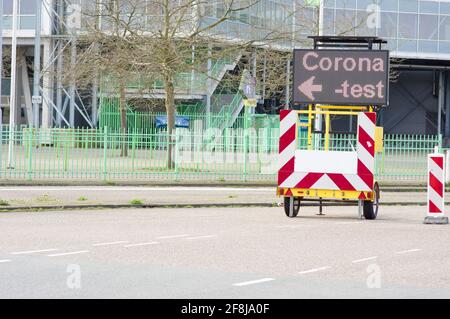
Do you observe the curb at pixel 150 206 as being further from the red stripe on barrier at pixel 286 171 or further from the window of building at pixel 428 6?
the window of building at pixel 428 6

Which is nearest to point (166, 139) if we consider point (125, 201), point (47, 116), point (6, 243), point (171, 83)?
point (171, 83)

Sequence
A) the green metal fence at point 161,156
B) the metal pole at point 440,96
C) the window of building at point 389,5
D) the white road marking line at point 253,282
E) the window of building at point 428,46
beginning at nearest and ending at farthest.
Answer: the white road marking line at point 253,282, the green metal fence at point 161,156, the window of building at point 389,5, the window of building at point 428,46, the metal pole at point 440,96

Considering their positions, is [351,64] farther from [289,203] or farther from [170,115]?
[170,115]

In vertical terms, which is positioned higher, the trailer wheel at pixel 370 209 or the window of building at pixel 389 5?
the window of building at pixel 389 5

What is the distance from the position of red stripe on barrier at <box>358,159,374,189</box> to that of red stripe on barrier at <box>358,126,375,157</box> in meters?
0.29

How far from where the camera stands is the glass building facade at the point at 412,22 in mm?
67938

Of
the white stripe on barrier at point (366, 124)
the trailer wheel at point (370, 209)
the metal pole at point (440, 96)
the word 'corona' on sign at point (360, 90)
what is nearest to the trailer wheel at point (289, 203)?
the trailer wheel at point (370, 209)

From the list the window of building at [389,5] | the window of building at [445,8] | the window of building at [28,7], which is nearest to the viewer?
the window of building at [28,7]

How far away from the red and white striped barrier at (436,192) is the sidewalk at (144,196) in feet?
17.9

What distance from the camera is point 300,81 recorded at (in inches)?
829

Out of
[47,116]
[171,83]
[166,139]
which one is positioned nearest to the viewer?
[166,139]

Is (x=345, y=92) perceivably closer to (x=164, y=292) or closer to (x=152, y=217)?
(x=152, y=217)

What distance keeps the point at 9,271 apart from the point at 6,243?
10.3ft

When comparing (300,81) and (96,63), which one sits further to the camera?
(96,63)
